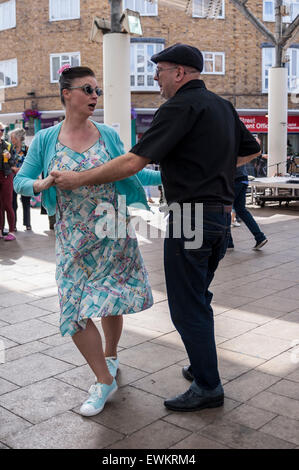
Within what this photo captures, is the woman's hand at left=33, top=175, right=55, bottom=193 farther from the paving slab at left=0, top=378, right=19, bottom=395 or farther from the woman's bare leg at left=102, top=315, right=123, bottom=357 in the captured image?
the paving slab at left=0, top=378, right=19, bottom=395

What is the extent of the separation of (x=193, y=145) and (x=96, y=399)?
1.59 meters

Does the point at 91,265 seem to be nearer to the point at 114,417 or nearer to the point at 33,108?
the point at 114,417

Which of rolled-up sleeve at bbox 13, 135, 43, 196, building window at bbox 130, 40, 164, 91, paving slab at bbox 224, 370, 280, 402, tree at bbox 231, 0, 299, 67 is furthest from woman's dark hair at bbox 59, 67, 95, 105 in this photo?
building window at bbox 130, 40, 164, 91

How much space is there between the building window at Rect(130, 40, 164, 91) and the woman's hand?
1002 inches

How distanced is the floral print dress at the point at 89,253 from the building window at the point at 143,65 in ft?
82.9

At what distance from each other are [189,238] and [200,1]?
540 inches

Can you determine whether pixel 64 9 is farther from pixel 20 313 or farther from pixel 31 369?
pixel 31 369

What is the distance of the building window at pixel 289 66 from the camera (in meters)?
29.0

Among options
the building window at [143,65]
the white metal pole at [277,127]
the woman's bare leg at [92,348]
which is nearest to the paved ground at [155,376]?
the woman's bare leg at [92,348]

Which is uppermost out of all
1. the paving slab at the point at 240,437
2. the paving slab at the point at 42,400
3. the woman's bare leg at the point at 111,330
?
the woman's bare leg at the point at 111,330

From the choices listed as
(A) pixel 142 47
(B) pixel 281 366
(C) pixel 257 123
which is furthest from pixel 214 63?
(B) pixel 281 366

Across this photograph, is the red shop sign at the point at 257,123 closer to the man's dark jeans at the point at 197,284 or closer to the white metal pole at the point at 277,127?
the white metal pole at the point at 277,127

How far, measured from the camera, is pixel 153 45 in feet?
92.4

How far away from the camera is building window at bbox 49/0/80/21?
27969 mm
